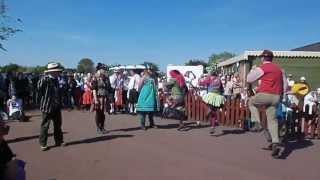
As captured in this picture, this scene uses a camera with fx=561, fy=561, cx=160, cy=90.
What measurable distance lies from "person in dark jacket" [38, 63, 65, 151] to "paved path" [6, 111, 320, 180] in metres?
0.41

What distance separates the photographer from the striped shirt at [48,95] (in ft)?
36.2

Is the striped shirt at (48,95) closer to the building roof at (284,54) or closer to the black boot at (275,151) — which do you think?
the black boot at (275,151)

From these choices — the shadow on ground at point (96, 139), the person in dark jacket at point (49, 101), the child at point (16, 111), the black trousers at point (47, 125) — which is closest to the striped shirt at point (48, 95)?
the person in dark jacket at point (49, 101)

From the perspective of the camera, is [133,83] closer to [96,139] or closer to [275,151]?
[96,139]

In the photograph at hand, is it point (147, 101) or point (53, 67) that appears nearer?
point (53, 67)

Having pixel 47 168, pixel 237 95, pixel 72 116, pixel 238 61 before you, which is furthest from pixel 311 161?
pixel 238 61

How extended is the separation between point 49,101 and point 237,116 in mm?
6267

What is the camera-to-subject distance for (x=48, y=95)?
11062mm

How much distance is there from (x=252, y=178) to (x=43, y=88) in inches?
187

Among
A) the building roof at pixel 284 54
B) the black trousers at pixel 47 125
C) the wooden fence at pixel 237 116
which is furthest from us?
the building roof at pixel 284 54

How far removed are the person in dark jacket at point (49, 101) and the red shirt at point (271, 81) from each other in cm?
401

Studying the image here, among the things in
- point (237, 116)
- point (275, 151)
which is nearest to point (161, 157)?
point (275, 151)

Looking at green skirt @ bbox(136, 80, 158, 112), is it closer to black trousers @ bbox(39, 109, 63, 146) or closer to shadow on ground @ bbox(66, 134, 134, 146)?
shadow on ground @ bbox(66, 134, 134, 146)

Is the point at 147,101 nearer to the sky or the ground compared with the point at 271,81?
nearer to the ground
